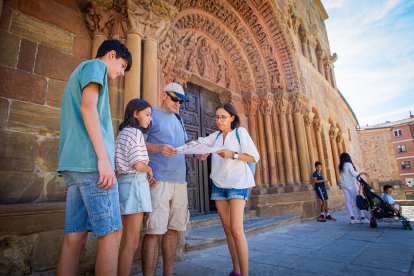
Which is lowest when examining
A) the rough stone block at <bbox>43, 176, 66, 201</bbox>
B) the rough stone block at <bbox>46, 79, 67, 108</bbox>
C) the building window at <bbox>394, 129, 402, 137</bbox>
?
the rough stone block at <bbox>43, 176, 66, 201</bbox>

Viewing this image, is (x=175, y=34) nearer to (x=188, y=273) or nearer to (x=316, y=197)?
(x=188, y=273)

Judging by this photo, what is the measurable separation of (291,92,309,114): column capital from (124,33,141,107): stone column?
212 inches

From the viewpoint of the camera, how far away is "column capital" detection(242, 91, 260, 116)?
22.7 ft

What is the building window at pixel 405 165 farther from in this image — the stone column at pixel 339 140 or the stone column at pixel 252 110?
the stone column at pixel 252 110

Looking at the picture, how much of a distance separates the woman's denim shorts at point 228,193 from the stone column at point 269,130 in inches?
187

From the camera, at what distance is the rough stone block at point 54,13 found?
8.54 feet

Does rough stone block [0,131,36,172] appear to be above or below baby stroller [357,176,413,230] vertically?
above

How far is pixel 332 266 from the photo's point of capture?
7.69 feet

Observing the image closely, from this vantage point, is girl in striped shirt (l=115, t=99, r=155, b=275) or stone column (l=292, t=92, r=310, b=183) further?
stone column (l=292, t=92, r=310, b=183)

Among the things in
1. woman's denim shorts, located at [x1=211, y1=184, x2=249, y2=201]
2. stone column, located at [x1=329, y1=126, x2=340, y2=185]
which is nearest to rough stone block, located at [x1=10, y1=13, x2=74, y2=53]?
woman's denim shorts, located at [x1=211, y1=184, x2=249, y2=201]

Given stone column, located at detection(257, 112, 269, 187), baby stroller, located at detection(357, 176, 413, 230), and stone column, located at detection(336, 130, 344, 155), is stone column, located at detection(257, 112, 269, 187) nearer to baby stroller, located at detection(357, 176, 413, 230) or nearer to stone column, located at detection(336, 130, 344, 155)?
baby stroller, located at detection(357, 176, 413, 230)

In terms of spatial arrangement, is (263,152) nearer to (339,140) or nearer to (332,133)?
(332,133)

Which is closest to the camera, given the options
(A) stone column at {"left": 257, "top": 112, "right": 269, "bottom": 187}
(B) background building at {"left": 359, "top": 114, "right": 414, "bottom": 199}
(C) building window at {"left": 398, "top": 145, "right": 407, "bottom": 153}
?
(A) stone column at {"left": 257, "top": 112, "right": 269, "bottom": 187}

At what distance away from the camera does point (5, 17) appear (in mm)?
2408
